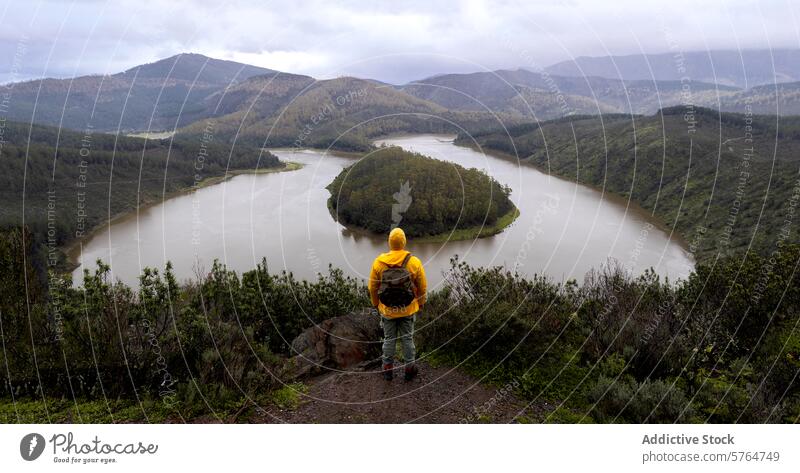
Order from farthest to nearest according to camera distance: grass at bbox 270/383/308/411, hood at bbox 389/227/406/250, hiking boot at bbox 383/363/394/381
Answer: hiking boot at bbox 383/363/394/381, grass at bbox 270/383/308/411, hood at bbox 389/227/406/250

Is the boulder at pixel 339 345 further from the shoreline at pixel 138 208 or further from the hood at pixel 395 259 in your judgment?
the shoreline at pixel 138 208

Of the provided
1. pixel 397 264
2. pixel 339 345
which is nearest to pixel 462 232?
pixel 339 345

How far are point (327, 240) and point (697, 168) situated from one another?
157 feet

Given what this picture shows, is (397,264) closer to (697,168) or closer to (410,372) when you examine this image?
(410,372)

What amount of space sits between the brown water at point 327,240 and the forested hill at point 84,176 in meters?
3.81

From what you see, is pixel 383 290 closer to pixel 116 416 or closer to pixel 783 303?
pixel 116 416

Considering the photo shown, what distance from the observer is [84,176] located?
59688mm

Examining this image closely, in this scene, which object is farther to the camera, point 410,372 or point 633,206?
point 633,206

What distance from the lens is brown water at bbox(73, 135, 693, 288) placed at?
36.2 metres

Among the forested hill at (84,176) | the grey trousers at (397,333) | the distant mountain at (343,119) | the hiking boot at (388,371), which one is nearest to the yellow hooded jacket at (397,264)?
the grey trousers at (397,333)

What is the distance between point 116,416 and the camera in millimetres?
5730

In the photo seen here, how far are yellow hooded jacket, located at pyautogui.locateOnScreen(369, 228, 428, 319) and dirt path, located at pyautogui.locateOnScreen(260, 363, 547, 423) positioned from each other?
39.9 inches

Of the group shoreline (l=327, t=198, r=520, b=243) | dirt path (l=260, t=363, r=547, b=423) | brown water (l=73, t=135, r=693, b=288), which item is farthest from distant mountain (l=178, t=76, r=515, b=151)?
dirt path (l=260, t=363, r=547, b=423)

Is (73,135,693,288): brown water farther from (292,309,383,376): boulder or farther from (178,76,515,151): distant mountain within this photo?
(178,76,515,151): distant mountain
